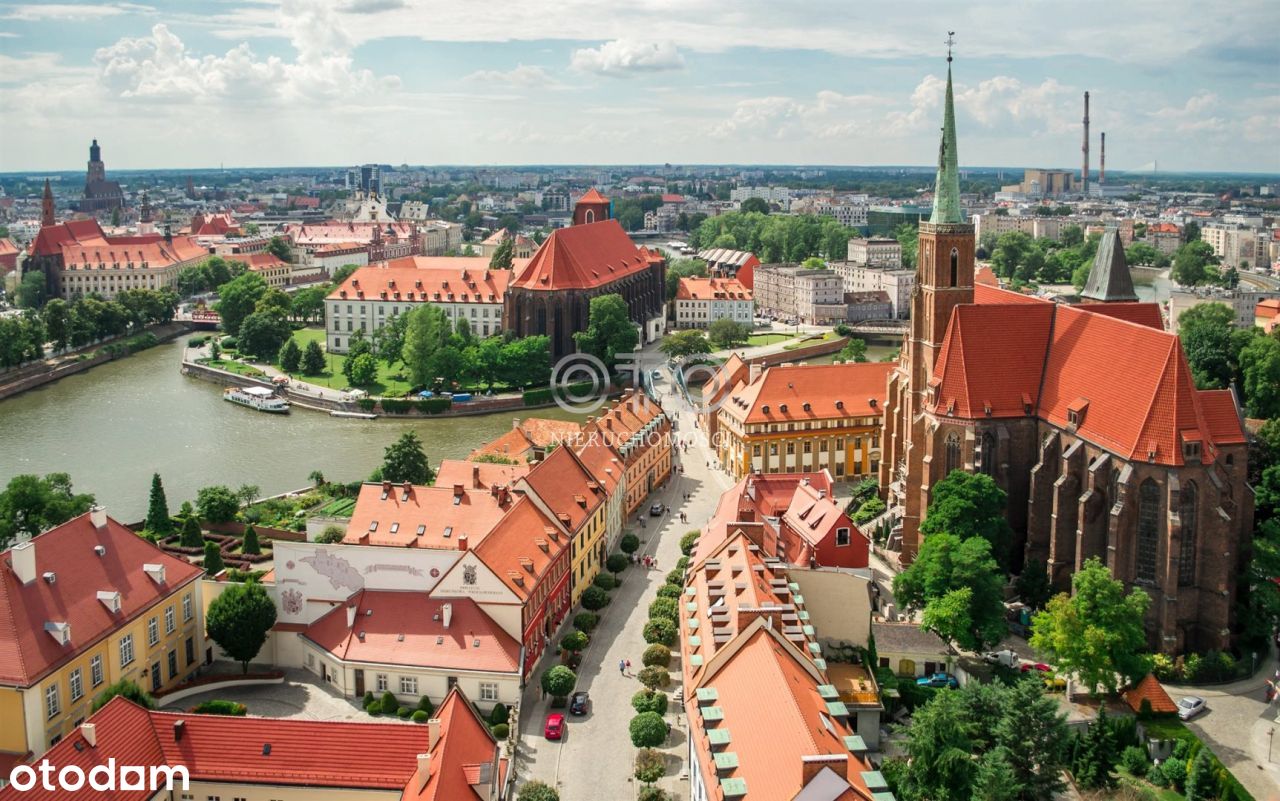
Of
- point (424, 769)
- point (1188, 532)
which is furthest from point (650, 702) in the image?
point (1188, 532)

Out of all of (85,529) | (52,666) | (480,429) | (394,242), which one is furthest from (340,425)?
(394,242)

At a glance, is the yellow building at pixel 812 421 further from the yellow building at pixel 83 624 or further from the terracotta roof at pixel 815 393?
the yellow building at pixel 83 624

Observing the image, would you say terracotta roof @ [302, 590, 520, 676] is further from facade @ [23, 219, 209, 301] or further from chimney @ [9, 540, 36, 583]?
facade @ [23, 219, 209, 301]

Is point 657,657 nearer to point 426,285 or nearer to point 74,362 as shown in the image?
point 426,285

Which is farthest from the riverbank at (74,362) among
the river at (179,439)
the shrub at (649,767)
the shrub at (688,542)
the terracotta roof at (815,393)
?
the shrub at (649,767)

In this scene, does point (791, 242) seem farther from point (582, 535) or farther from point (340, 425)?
point (582, 535)
